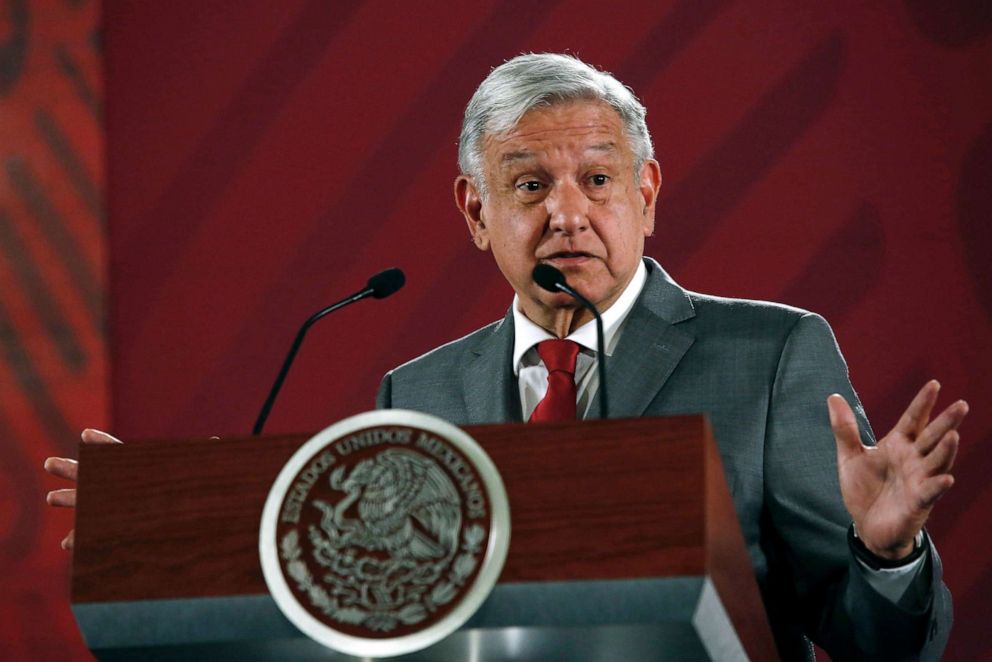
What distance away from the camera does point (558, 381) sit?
A: 2082mm

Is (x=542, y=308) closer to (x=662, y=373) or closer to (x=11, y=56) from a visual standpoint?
(x=662, y=373)

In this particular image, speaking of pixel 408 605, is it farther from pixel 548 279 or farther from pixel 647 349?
pixel 647 349

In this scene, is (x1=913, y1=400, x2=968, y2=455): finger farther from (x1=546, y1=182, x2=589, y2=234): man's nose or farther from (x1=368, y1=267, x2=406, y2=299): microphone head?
(x1=546, y1=182, x2=589, y2=234): man's nose

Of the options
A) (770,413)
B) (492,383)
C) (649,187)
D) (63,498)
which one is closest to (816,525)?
(770,413)

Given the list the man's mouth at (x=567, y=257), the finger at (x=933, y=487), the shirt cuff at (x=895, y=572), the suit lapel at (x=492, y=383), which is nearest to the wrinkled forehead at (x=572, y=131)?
the man's mouth at (x=567, y=257)

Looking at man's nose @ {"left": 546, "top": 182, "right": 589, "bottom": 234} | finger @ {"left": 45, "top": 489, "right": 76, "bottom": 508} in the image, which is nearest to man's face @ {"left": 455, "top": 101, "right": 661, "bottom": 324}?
man's nose @ {"left": 546, "top": 182, "right": 589, "bottom": 234}

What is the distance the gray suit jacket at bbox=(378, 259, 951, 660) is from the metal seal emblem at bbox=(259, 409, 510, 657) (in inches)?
24.3

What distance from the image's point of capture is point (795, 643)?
1.93m

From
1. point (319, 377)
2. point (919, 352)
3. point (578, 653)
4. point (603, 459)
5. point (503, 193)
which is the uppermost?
point (919, 352)

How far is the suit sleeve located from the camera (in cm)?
168

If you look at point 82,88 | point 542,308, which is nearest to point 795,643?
point 542,308

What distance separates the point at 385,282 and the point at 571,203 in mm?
461

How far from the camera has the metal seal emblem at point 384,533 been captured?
1193mm

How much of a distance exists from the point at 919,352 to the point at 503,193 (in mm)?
1058
